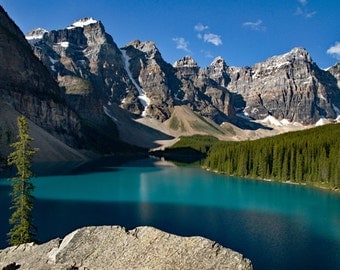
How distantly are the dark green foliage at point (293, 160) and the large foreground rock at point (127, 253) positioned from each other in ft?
282

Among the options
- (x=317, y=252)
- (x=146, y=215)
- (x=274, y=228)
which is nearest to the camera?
(x=317, y=252)

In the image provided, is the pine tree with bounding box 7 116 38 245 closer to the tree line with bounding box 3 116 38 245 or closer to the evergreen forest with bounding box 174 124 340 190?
the tree line with bounding box 3 116 38 245

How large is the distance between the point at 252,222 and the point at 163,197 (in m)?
27.9

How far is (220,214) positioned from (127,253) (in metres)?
45.6

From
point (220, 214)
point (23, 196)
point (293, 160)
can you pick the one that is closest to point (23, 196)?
point (23, 196)

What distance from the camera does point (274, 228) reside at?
54.2 m

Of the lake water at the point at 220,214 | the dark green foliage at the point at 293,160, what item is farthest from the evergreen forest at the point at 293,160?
the lake water at the point at 220,214

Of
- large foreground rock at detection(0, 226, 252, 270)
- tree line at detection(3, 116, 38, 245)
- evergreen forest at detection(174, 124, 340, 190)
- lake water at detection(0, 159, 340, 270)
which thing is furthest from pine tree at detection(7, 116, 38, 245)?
evergreen forest at detection(174, 124, 340, 190)

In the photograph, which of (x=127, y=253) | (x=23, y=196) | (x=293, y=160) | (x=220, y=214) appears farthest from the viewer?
(x=293, y=160)

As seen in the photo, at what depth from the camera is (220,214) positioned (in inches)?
2494

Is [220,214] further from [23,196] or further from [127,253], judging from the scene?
[127,253]

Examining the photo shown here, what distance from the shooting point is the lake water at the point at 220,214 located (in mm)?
43653

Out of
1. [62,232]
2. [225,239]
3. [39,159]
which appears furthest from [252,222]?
[39,159]

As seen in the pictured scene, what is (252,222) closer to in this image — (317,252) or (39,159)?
(317,252)
